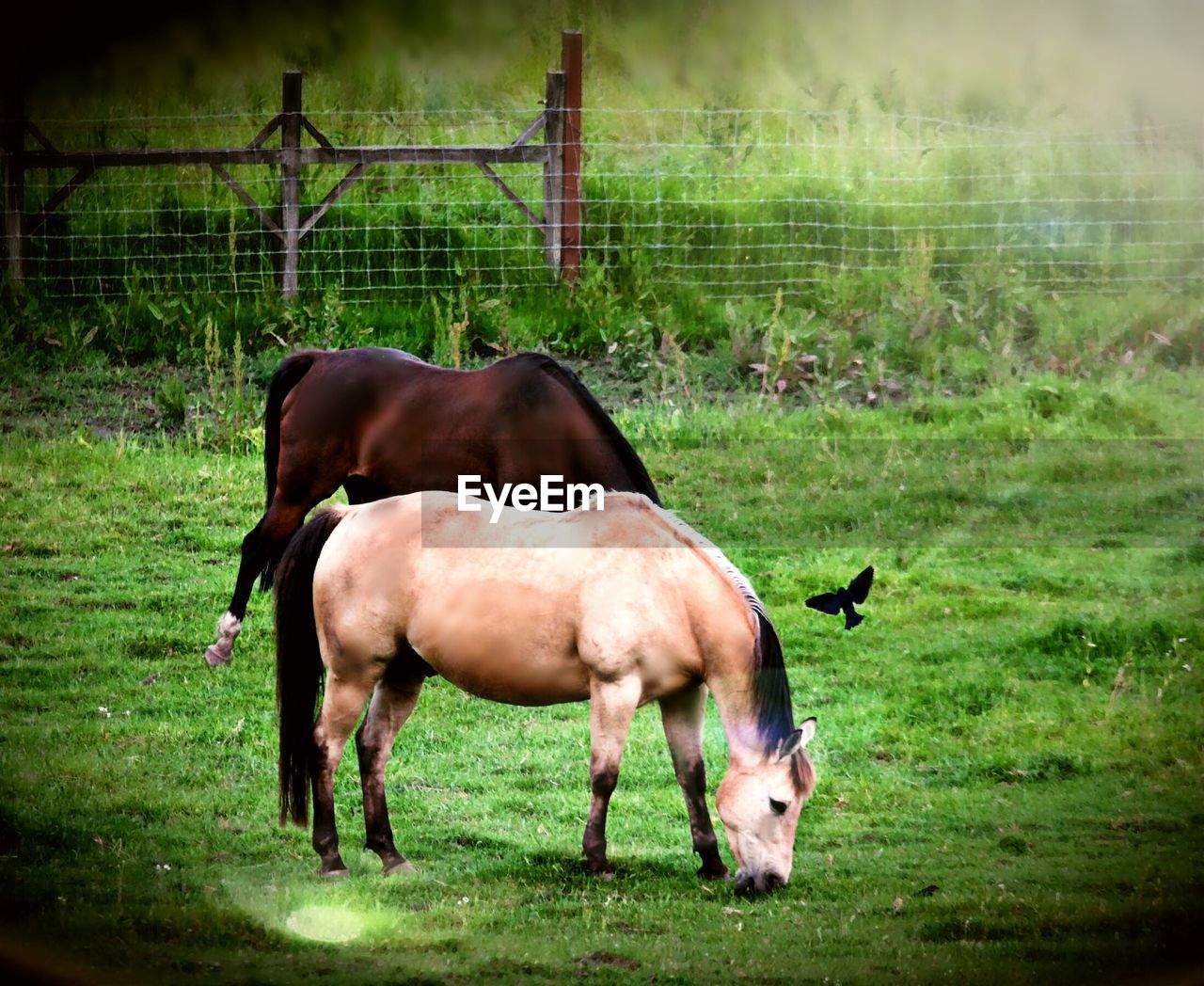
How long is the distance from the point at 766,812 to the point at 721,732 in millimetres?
421

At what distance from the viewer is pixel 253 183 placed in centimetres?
353

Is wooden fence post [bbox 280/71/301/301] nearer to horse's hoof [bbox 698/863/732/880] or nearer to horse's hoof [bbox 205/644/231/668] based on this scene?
horse's hoof [bbox 205/644/231/668]

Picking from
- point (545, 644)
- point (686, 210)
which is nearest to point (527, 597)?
point (545, 644)

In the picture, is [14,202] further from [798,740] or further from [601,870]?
[798,740]

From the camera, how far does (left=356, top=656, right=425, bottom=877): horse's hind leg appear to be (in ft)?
8.29

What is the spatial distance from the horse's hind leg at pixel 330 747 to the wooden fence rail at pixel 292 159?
129cm

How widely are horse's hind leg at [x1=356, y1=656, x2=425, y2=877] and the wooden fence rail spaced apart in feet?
4.08

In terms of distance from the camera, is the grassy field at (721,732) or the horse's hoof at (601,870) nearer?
the grassy field at (721,732)

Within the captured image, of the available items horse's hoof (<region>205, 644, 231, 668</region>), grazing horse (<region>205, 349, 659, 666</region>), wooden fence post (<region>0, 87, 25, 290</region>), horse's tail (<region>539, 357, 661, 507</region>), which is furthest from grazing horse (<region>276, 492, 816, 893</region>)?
wooden fence post (<region>0, 87, 25, 290</region>)

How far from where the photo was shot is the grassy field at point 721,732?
228 centimetres

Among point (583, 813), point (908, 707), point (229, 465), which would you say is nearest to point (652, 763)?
point (583, 813)

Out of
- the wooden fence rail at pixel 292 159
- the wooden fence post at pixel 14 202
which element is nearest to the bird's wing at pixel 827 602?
the wooden fence rail at pixel 292 159

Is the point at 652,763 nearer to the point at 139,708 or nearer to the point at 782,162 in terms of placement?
the point at 139,708

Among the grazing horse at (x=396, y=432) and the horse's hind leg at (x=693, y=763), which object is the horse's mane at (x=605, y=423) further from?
the horse's hind leg at (x=693, y=763)
